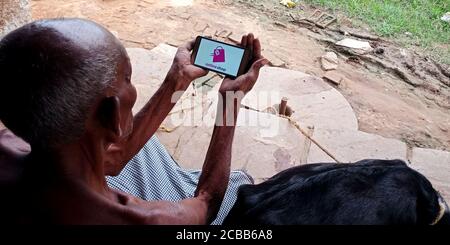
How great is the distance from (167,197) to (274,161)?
1095 millimetres

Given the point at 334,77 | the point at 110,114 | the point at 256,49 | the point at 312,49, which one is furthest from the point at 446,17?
the point at 110,114

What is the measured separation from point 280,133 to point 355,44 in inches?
90.9

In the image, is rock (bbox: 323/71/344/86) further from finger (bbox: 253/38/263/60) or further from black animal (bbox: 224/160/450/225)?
black animal (bbox: 224/160/450/225)

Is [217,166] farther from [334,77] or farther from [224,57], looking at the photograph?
[334,77]

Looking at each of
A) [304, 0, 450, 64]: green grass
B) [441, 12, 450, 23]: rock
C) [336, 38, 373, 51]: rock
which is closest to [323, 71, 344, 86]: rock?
[336, 38, 373, 51]: rock

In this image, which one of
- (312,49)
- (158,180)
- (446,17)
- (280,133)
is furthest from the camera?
(446,17)

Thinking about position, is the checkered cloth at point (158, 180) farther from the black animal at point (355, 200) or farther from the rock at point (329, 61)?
the rock at point (329, 61)

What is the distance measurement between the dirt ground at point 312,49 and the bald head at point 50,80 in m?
2.84

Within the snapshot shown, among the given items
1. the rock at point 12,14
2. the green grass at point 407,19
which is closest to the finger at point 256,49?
the rock at point 12,14

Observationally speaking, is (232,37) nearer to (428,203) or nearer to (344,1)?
(344,1)

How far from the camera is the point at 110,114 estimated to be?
110 cm

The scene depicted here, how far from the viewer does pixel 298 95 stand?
363 centimetres

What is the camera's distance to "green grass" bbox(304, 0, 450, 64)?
4.93 metres

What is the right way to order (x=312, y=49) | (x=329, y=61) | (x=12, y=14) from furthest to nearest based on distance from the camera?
(x=312, y=49)
(x=329, y=61)
(x=12, y=14)
